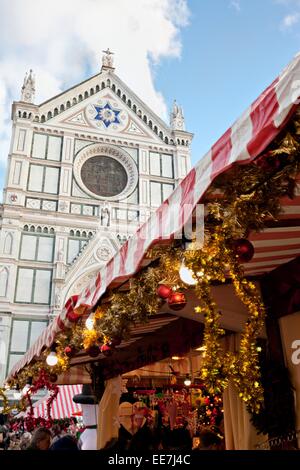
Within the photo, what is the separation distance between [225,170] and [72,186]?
74.4ft

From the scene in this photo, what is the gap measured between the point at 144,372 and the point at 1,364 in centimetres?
1200

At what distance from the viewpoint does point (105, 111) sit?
86.9ft

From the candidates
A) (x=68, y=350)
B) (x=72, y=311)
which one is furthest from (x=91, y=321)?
(x=68, y=350)

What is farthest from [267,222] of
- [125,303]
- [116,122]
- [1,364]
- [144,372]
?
[116,122]

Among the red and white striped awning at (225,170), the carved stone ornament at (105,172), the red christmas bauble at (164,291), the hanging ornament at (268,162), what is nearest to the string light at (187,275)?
the red and white striped awning at (225,170)

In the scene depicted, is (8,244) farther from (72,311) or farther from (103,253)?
(72,311)

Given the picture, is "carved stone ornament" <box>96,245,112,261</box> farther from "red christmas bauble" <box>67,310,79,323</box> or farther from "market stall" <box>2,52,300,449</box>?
"red christmas bauble" <box>67,310,79,323</box>

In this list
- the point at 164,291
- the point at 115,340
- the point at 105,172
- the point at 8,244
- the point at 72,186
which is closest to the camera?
the point at 164,291

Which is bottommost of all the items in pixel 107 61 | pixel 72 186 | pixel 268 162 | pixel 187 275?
pixel 187 275

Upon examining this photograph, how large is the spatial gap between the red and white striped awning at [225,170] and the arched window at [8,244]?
59.5 ft

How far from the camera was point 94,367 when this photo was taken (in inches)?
331

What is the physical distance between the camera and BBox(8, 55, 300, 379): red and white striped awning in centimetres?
161

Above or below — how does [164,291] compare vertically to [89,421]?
above

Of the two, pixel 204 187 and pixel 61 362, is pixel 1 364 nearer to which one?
pixel 61 362
